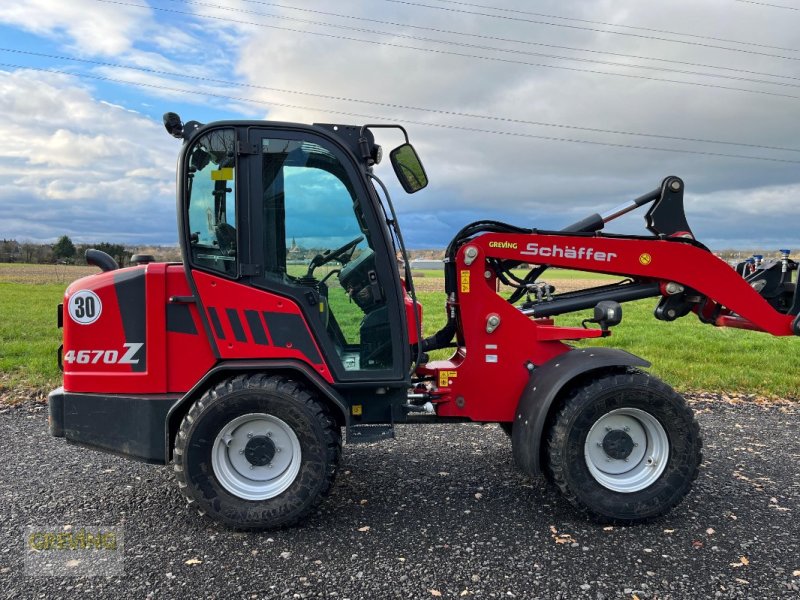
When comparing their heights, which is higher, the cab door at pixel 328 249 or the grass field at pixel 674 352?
A: the cab door at pixel 328 249

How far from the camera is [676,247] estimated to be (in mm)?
4367

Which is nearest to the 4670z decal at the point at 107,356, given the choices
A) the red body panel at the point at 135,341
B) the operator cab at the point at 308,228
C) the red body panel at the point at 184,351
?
the red body panel at the point at 135,341

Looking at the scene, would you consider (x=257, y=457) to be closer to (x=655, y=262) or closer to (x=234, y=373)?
(x=234, y=373)

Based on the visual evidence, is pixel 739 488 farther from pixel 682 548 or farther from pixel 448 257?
pixel 448 257

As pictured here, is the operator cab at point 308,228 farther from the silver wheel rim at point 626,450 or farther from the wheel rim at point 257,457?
the silver wheel rim at point 626,450

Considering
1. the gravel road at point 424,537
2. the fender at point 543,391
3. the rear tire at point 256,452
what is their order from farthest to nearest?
the fender at point 543,391, the rear tire at point 256,452, the gravel road at point 424,537

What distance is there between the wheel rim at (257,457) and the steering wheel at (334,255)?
983mm

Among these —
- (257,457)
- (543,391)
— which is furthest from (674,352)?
(257,457)

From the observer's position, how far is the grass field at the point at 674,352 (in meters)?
7.68

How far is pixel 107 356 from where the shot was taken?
3.91 metres

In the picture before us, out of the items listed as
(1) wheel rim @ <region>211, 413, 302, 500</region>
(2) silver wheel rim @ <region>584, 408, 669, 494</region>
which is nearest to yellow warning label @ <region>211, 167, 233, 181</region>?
(1) wheel rim @ <region>211, 413, 302, 500</region>

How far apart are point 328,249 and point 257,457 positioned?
1.39 meters

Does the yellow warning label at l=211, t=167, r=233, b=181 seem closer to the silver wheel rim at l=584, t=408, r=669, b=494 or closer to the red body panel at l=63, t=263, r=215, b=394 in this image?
the red body panel at l=63, t=263, r=215, b=394

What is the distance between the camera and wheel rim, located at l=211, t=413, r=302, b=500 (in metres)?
3.80
